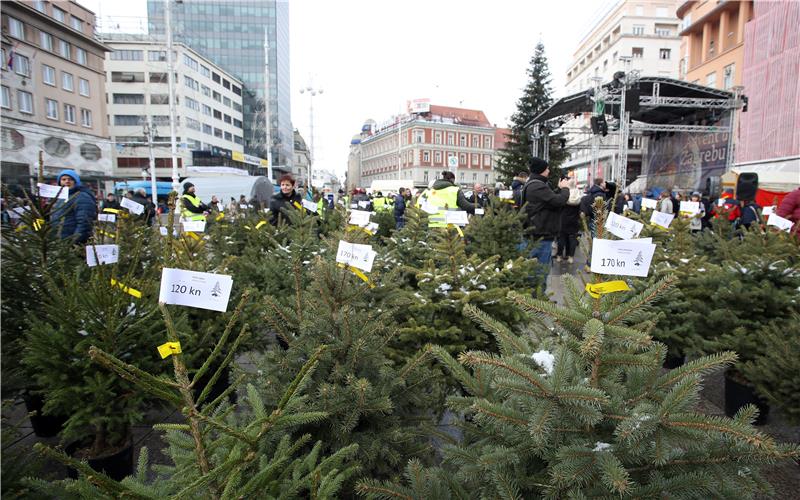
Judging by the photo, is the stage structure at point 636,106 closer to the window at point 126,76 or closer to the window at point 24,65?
the window at point 24,65

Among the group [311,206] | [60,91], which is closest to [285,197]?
[311,206]

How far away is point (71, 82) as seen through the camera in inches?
1430

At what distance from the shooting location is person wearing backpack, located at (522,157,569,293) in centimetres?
649

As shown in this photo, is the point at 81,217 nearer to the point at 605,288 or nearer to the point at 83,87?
the point at 605,288

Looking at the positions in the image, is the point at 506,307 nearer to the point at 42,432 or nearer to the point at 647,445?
the point at 647,445

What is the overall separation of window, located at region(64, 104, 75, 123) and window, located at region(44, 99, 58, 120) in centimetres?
78

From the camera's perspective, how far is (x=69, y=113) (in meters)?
36.8

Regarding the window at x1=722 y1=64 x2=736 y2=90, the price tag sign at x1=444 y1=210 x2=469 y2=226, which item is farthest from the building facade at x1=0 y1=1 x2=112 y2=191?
the window at x1=722 y1=64 x2=736 y2=90

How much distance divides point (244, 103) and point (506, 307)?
93.7 metres

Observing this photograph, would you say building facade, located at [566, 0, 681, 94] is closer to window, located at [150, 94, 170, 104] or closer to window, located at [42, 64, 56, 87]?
window, located at [42, 64, 56, 87]

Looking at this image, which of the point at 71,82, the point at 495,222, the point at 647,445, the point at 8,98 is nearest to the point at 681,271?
the point at 495,222

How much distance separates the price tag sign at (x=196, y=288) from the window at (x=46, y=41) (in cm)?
3941

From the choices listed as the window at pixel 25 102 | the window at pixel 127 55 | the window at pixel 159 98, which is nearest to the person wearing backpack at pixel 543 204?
the window at pixel 25 102

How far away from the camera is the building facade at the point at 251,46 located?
245 ft
